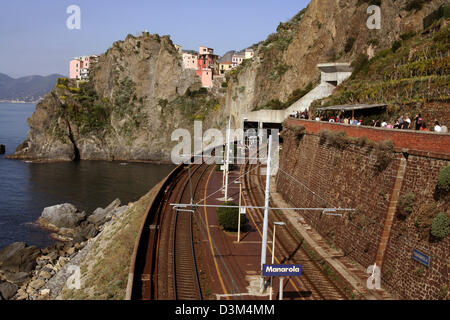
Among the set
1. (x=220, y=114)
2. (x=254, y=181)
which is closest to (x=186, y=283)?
(x=254, y=181)

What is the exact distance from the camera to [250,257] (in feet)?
64.5

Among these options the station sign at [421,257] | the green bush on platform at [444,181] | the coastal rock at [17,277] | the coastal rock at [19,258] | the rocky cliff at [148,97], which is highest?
the rocky cliff at [148,97]

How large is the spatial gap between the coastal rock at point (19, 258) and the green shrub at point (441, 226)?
94.3 feet

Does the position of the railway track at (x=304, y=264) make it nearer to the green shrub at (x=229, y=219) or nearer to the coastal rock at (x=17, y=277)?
the green shrub at (x=229, y=219)

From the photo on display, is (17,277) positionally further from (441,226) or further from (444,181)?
(444,181)

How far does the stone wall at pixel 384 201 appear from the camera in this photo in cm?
1384

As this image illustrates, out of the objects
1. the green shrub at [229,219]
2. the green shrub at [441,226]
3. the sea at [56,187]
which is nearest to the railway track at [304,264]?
the green shrub at [229,219]

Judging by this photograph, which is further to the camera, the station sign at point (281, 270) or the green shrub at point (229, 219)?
the green shrub at point (229, 219)

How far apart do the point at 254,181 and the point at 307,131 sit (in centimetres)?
913

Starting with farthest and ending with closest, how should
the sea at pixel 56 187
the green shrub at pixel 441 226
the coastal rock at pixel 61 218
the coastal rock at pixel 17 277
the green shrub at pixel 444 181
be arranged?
the sea at pixel 56 187, the coastal rock at pixel 61 218, the coastal rock at pixel 17 277, the green shrub at pixel 444 181, the green shrub at pixel 441 226

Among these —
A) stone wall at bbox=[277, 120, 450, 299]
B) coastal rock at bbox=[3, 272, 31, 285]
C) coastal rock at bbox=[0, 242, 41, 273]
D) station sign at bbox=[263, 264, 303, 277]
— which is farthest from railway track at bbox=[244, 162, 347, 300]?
coastal rock at bbox=[0, 242, 41, 273]

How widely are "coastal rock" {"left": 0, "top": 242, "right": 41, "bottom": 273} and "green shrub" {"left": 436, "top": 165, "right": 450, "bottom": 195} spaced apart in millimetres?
29159

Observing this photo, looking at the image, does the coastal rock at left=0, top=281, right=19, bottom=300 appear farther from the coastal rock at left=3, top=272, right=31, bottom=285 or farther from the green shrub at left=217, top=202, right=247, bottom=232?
the green shrub at left=217, top=202, right=247, bottom=232

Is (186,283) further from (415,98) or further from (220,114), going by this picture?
(220,114)
